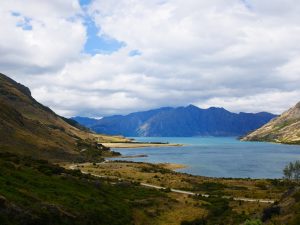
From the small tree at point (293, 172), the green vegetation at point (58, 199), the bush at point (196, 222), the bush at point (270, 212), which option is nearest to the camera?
the green vegetation at point (58, 199)

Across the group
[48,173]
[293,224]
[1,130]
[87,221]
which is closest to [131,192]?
[48,173]

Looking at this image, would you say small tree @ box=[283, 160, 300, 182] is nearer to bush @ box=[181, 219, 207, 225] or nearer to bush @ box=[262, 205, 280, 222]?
bush @ box=[181, 219, 207, 225]

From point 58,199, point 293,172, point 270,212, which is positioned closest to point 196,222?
point 270,212

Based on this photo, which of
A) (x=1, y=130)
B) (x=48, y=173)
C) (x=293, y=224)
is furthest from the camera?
(x=1, y=130)

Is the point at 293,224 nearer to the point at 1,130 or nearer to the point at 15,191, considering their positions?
the point at 15,191

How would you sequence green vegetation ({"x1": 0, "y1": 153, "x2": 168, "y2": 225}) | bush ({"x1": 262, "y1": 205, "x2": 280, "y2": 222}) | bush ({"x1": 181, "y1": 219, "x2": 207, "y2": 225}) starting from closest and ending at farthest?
green vegetation ({"x1": 0, "y1": 153, "x2": 168, "y2": 225}), bush ({"x1": 262, "y1": 205, "x2": 280, "y2": 222}), bush ({"x1": 181, "y1": 219, "x2": 207, "y2": 225})

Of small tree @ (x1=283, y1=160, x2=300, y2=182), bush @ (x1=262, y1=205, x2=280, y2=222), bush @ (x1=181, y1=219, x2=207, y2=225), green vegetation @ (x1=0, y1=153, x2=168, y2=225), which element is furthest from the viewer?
small tree @ (x1=283, y1=160, x2=300, y2=182)

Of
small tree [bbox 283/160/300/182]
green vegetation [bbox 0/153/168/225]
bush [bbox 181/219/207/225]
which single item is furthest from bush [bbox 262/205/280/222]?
small tree [bbox 283/160/300/182]

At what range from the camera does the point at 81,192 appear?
6550cm

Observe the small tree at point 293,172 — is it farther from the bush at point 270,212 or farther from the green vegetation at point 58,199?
the bush at point 270,212

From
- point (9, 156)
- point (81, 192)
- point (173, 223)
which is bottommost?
point (173, 223)

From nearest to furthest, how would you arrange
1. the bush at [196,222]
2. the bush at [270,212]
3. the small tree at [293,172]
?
the bush at [270,212], the bush at [196,222], the small tree at [293,172]

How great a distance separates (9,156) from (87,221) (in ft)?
123

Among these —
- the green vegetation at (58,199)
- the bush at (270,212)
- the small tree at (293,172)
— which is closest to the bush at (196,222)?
the green vegetation at (58,199)
